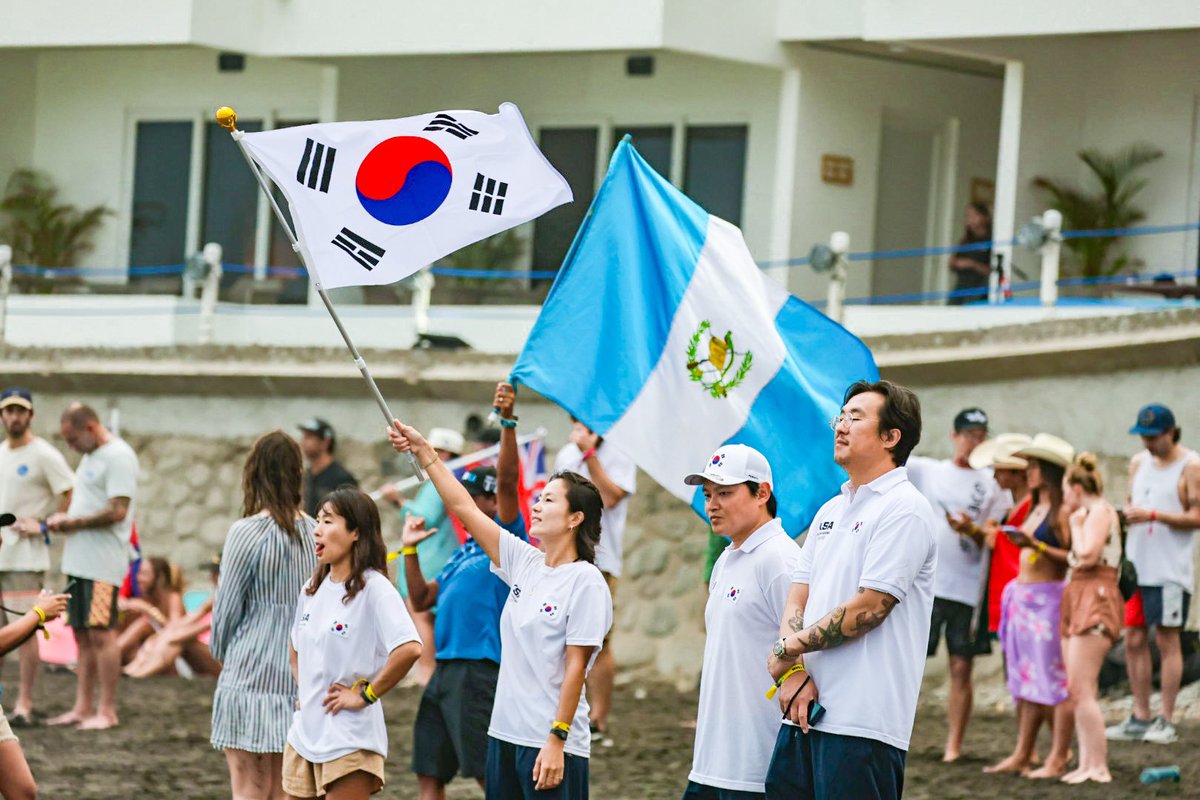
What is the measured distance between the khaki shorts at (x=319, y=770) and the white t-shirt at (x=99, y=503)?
5102 mm

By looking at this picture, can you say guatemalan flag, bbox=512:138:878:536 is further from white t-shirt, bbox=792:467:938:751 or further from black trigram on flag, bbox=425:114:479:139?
white t-shirt, bbox=792:467:938:751

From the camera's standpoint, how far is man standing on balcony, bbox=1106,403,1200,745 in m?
10.7

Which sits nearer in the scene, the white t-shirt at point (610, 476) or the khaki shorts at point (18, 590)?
the white t-shirt at point (610, 476)

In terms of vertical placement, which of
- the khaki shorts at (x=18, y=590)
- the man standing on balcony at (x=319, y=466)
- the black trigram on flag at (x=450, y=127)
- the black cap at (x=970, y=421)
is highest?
the black trigram on flag at (x=450, y=127)

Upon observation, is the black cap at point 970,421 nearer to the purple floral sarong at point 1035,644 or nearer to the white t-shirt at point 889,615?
the purple floral sarong at point 1035,644

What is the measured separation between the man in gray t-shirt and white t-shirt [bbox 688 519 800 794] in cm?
623

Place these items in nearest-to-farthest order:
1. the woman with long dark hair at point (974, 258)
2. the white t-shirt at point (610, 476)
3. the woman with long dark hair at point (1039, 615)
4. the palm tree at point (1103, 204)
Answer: the woman with long dark hair at point (1039, 615), the white t-shirt at point (610, 476), the palm tree at point (1103, 204), the woman with long dark hair at point (974, 258)

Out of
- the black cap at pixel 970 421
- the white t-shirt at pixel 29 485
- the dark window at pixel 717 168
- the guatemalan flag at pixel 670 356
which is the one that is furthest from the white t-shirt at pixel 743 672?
the dark window at pixel 717 168

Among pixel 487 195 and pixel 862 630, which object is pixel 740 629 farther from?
pixel 487 195

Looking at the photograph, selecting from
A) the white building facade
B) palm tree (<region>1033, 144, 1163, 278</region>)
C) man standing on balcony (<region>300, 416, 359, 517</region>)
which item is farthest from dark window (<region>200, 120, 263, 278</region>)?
palm tree (<region>1033, 144, 1163, 278</region>)

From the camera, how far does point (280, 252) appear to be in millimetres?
21109

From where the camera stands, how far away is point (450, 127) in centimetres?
718

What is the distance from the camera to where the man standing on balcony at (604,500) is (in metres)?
11.3

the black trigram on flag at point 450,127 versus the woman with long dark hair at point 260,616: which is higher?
the black trigram on flag at point 450,127
